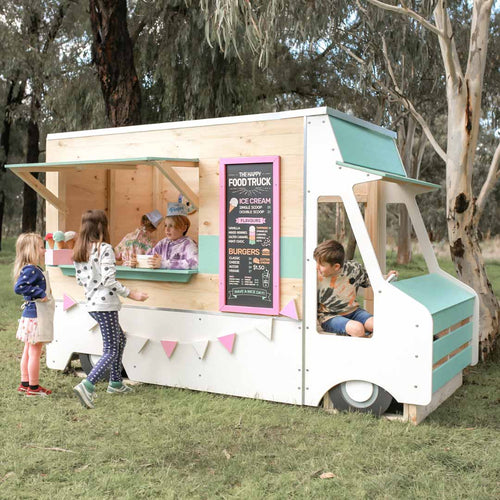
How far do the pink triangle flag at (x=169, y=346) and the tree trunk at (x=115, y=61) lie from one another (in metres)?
5.07

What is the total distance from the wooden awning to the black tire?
80.5 inches

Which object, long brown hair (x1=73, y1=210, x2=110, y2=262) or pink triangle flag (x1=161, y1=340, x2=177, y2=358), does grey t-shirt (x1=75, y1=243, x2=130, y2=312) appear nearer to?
long brown hair (x1=73, y1=210, x2=110, y2=262)

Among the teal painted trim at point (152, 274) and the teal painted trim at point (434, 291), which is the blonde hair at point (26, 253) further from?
the teal painted trim at point (434, 291)

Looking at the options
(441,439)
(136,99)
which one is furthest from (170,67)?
(441,439)

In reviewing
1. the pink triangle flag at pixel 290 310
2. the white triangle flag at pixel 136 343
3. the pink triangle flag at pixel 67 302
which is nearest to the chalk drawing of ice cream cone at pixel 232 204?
the pink triangle flag at pixel 290 310

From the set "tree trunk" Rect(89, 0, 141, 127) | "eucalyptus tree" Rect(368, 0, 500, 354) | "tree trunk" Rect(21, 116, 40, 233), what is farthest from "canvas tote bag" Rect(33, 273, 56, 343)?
"tree trunk" Rect(21, 116, 40, 233)

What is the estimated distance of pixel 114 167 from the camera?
19.8 feet

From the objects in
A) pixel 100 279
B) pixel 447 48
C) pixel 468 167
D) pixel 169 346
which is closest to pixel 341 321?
pixel 169 346

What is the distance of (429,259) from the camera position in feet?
19.9

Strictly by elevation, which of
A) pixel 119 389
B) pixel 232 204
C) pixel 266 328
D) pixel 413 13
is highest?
pixel 413 13

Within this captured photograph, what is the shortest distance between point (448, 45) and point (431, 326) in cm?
371

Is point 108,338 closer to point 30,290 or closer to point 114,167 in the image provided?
point 30,290

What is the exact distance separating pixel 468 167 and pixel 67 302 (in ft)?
14.8

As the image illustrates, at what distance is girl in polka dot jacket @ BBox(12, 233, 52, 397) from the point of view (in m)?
5.51
